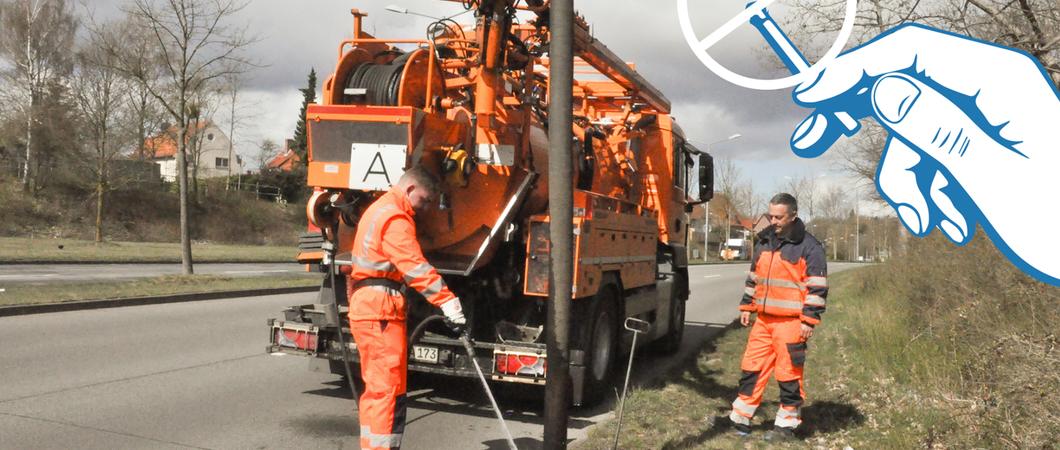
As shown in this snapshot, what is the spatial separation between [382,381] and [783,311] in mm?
3007

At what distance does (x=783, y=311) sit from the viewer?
5.97 metres

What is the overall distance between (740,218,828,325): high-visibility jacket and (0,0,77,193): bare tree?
36.8 meters

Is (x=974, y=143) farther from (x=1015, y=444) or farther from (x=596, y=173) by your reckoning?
(x=596, y=173)

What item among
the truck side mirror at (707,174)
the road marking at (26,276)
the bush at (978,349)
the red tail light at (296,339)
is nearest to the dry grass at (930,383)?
the bush at (978,349)

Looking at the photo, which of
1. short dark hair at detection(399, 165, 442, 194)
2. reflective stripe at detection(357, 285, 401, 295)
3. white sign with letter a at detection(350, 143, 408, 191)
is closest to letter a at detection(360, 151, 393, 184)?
white sign with letter a at detection(350, 143, 408, 191)

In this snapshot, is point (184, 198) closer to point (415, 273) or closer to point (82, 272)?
point (82, 272)

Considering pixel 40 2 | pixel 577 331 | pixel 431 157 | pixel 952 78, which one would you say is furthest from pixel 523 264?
pixel 40 2

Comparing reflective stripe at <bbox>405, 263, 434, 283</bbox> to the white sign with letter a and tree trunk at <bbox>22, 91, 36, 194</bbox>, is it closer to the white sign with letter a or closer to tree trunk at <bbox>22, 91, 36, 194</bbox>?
the white sign with letter a

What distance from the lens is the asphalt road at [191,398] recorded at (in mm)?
5695

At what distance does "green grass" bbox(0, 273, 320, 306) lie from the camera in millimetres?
11961

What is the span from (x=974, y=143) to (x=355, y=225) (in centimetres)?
431

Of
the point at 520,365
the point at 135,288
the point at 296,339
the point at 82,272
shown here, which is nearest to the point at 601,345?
the point at 520,365

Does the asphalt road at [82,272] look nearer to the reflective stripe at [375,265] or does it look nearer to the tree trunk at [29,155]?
the reflective stripe at [375,265]

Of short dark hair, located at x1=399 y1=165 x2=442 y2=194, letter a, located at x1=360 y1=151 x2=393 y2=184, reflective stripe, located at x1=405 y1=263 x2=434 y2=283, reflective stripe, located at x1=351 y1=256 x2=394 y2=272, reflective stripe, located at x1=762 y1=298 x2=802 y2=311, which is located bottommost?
reflective stripe, located at x1=762 y1=298 x2=802 y2=311
